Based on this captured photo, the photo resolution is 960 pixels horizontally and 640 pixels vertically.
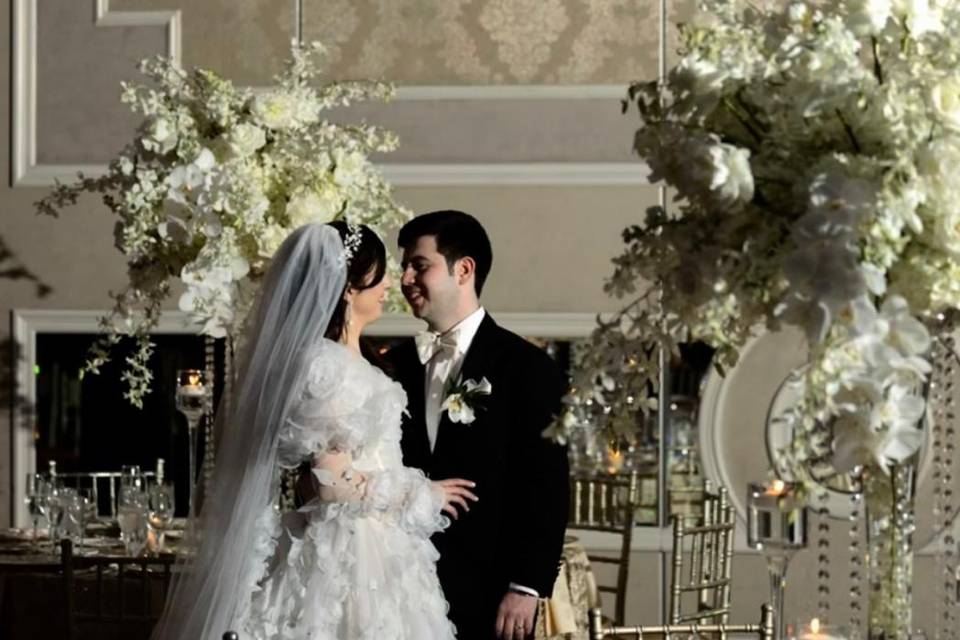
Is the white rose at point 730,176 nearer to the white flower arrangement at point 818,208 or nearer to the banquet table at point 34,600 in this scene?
the white flower arrangement at point 818,208

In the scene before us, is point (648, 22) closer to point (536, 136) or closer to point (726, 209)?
point (536, 136)

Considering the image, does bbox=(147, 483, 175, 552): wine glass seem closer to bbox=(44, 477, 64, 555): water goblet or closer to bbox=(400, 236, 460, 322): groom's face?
bbox=(44, 477, 64, 555): water goblet

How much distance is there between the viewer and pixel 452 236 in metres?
4.20

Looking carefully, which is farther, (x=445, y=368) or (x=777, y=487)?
(x=445, y=368)

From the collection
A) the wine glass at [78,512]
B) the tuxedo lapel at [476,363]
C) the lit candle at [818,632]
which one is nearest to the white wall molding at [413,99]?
the wine glass at [78,512]

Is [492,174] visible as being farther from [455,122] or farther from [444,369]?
[444,369]

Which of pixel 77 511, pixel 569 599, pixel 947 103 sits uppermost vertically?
pixel 947 103

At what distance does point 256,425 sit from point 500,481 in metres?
0.58

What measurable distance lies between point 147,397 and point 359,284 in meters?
3.13

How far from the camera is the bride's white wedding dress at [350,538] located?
390cm

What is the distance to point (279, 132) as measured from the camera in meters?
4.73

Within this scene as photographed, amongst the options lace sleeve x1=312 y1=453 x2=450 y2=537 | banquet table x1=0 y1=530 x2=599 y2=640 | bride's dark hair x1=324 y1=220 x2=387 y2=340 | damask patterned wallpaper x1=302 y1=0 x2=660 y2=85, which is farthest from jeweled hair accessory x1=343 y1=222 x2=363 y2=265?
damask patterned wallpaper x1=302 y1=0 x2=660 y2=85

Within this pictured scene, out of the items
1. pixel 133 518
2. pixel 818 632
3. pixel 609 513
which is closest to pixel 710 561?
pixel 609 513

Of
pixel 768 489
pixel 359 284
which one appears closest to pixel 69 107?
pixel 359 284
